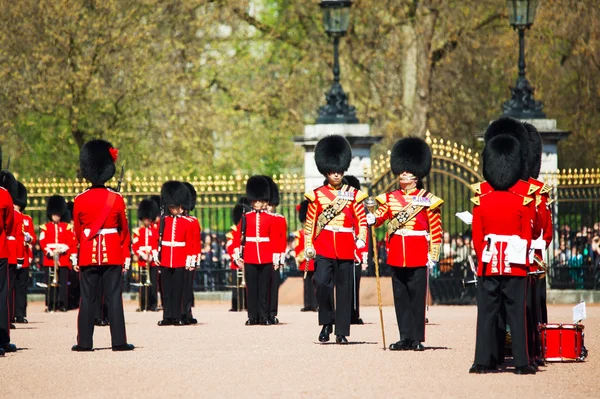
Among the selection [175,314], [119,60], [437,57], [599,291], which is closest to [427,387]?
[175,314]

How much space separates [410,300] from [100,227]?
257 centimetres

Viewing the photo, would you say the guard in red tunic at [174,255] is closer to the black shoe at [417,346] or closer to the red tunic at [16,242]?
the red tunic at [16,242]

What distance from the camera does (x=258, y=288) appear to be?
15930mm

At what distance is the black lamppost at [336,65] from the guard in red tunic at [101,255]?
831 centimetres

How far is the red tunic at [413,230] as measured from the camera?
11969mm

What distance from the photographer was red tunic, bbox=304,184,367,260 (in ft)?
41.6

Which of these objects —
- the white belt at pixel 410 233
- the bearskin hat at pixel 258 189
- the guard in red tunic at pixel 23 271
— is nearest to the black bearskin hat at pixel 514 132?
the white belt at pixel 410 233

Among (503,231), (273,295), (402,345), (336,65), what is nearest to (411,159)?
(402,345)

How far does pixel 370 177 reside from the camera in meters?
20.6

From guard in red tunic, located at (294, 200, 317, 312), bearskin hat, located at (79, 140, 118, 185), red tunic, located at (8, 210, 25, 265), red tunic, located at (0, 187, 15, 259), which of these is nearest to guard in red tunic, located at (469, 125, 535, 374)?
bearskin hat, located at (79, 140, 118, 185)

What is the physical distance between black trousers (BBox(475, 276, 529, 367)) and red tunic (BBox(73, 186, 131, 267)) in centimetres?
342

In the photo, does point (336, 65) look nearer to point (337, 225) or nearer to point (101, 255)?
point (337, 225)

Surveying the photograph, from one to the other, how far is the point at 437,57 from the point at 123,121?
20.5 ft

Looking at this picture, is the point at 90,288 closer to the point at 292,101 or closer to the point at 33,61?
the point at 33,61
